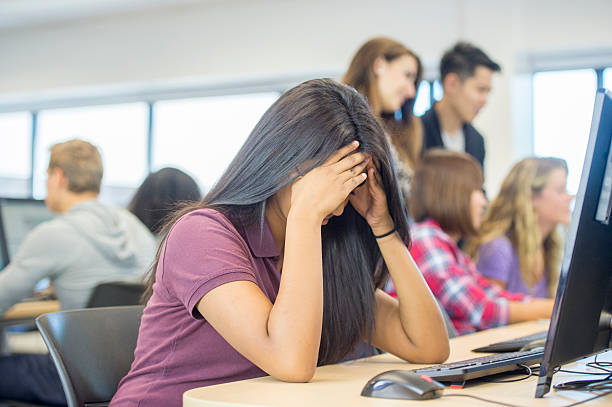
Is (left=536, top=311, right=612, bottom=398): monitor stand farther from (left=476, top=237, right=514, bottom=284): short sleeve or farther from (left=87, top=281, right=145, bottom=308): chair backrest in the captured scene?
(left=476, top=237, right=514, bottom=284): short sleeve

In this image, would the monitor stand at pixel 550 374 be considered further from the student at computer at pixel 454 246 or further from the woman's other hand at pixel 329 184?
the student at computer at pixel 454 246

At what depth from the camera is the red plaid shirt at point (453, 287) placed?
77.7 inches

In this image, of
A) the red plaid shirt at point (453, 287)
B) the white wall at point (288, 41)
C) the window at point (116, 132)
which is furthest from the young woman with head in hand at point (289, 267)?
the window at point (116, 132)

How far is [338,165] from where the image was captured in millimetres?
1077

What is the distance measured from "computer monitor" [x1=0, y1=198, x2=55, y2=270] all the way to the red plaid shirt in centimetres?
169

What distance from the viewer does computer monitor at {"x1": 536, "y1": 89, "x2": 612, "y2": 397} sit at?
2.57ft

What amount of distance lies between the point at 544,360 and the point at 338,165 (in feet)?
1.44

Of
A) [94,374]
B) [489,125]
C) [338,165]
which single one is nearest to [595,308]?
[338,165]

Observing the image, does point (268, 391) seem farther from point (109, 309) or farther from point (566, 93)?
point (566, 93)

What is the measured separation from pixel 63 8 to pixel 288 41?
1.91 metres

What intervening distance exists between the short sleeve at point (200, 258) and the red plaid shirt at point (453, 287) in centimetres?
100

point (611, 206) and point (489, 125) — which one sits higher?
point (489, 125)

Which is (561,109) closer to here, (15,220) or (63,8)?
(15,220)

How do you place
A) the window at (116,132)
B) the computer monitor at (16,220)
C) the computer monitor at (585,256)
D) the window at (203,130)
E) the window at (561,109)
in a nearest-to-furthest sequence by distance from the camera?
the computer monitor at (585,256)
the computer monitor at (16,220)
the window at (561,109)
the window at (203,130)
the window at (116,132)
